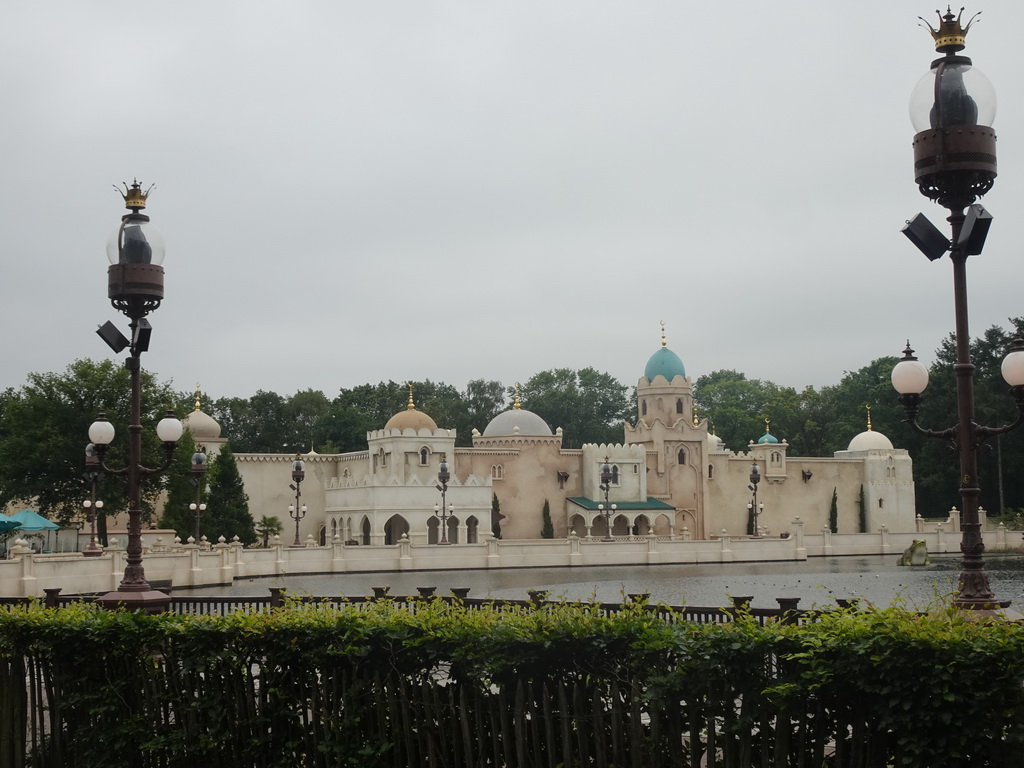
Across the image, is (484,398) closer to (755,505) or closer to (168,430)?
(755,505)

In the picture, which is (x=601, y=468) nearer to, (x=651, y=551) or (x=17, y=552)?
(x=651, y=551)

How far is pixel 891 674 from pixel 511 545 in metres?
41.6

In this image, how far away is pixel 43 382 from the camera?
159ft

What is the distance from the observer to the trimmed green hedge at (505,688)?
5.71m

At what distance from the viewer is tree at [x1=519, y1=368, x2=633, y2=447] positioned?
309ft

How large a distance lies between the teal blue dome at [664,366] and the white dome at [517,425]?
6856mm

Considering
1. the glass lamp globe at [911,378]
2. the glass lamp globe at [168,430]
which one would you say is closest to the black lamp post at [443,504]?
the glass lamp globe at [168,430]

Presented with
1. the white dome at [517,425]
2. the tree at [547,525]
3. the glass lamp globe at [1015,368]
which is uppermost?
the white dome at [517,425]

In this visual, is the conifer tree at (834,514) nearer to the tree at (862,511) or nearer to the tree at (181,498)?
the tree at (862,511)

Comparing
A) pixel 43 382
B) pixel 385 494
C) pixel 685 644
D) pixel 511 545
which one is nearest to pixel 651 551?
pixel 511 545

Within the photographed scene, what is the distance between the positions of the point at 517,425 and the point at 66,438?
24.1 m

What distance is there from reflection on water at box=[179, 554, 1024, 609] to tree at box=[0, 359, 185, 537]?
11811mm

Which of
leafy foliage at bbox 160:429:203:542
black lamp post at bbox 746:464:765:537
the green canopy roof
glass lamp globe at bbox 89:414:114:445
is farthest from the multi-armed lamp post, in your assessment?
glass lamp globe at bbox 89:414:114:445

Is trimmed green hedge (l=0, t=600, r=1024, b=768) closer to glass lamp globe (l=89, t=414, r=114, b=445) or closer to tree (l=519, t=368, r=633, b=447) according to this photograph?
glass lamp globe (l=89, t=414, r=114, b=445)
